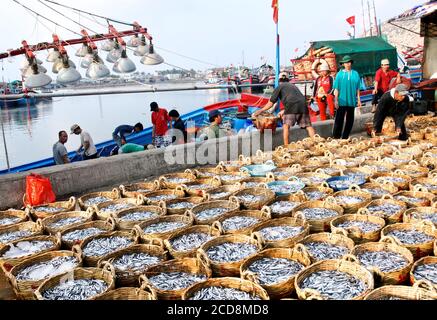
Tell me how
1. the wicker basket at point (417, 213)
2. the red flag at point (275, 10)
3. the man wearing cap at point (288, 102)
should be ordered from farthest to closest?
the red flag at point (275, 10)
the man wearing cap at point (288, 102)
the wicker basket at point (417, 213)

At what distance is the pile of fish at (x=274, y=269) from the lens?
117 inches

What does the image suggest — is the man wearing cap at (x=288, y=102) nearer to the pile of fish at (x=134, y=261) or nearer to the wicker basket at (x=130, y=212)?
the wicker basket at (x=130, y=212)

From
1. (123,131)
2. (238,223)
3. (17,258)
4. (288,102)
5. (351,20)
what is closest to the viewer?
(17,258)

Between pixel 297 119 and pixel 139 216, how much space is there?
509 centimetres

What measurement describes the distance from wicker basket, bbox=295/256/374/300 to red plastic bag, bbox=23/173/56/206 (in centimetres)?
387

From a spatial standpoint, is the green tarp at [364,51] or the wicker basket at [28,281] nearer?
the wicker basket at [28,281]

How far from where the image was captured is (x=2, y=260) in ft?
11.6

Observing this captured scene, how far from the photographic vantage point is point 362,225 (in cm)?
391

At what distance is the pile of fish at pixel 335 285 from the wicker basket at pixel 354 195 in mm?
1463

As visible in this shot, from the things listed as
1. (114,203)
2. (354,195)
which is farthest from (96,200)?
Result: (354,195)

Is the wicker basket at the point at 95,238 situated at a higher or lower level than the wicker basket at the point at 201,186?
lower

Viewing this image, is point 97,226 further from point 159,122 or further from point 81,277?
point 159,122

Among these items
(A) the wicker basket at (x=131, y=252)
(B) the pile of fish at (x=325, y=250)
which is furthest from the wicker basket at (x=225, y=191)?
(B) the pile of fish at (x=325, y=250)
